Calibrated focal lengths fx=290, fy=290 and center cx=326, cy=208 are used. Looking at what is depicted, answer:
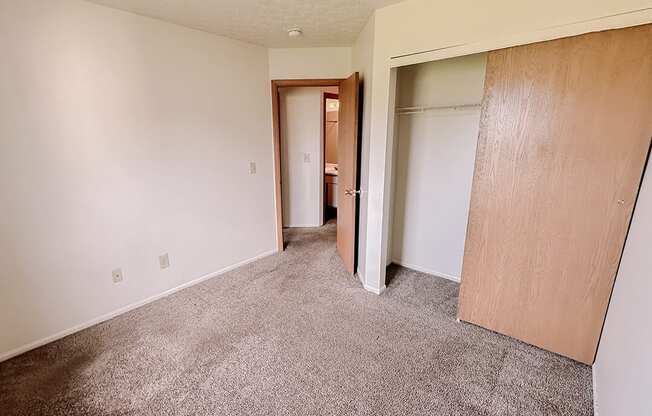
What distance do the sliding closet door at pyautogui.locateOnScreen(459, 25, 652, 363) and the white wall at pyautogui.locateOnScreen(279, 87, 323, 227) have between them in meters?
2.76

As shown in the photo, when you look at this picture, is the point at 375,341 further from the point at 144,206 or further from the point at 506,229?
the point at 144,206

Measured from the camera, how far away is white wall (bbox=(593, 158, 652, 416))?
112 cm

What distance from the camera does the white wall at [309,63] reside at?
10.2 ft

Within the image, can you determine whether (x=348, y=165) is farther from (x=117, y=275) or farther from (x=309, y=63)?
(x=117, y=275)

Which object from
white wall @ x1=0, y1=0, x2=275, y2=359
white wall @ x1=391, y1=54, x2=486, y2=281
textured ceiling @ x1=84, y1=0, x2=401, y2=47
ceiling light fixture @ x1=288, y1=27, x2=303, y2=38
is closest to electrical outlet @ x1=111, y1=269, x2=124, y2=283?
white wall @ x1=0, y1=0, x2=275, y2=359

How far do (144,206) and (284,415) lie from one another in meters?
1.92

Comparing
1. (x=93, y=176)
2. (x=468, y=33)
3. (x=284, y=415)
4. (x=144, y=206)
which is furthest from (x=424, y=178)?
(x=93, y=176)

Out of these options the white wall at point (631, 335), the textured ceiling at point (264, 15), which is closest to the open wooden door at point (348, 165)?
the textured ceiling at point (264, 15)

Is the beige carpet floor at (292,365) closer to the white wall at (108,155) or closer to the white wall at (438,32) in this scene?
the white wall at (108,155)

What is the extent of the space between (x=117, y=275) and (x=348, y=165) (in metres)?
2.22

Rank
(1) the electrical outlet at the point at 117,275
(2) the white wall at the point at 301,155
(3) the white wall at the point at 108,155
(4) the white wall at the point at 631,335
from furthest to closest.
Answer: (2) the white wall at the point at 301,155 → (1) the electrical outlet at the point at 117,275 → (3) the white wall at the point at 108,155 → (4) the white wall at the point at 631,335

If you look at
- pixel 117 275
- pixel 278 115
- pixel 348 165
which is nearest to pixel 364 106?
pixel 348 165

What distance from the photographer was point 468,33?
5.93 ft

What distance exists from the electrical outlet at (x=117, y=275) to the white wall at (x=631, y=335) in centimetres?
310
